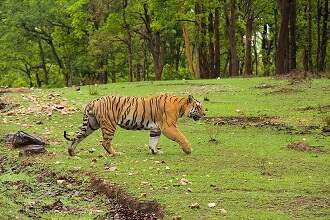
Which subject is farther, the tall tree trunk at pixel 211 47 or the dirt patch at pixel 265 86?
the tall tree trunk at pixel 211 47

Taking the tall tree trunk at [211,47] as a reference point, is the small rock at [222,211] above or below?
below

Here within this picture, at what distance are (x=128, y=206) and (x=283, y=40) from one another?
1992 cm

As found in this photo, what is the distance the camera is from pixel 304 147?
13.3 m

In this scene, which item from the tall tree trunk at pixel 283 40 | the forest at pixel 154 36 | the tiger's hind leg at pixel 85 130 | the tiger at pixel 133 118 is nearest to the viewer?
the tiger at pixel 133 118

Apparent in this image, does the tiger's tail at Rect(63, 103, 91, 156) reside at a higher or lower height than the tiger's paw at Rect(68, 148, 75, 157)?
higher

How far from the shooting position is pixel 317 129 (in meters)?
15.7

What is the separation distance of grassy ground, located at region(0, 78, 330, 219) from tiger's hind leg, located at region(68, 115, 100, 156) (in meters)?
0.24

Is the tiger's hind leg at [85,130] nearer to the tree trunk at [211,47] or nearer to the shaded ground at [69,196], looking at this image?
the shaded ground at [69,196]

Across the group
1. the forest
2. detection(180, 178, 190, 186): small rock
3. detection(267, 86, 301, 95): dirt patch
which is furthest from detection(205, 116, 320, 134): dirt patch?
the forest

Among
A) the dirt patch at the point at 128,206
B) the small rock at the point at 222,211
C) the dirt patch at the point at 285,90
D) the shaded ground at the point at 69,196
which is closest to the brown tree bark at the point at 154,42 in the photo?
the dirt patch at the point at 285,90

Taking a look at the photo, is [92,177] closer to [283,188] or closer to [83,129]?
[83,129]

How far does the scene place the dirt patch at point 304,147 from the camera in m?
13.1

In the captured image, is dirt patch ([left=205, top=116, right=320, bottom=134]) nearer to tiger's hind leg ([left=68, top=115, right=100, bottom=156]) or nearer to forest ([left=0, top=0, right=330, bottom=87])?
tiger's hind leg ([left=68, top=115, right=100, bottom=156])

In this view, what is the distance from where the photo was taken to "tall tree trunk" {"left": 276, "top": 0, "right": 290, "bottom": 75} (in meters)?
27.2
